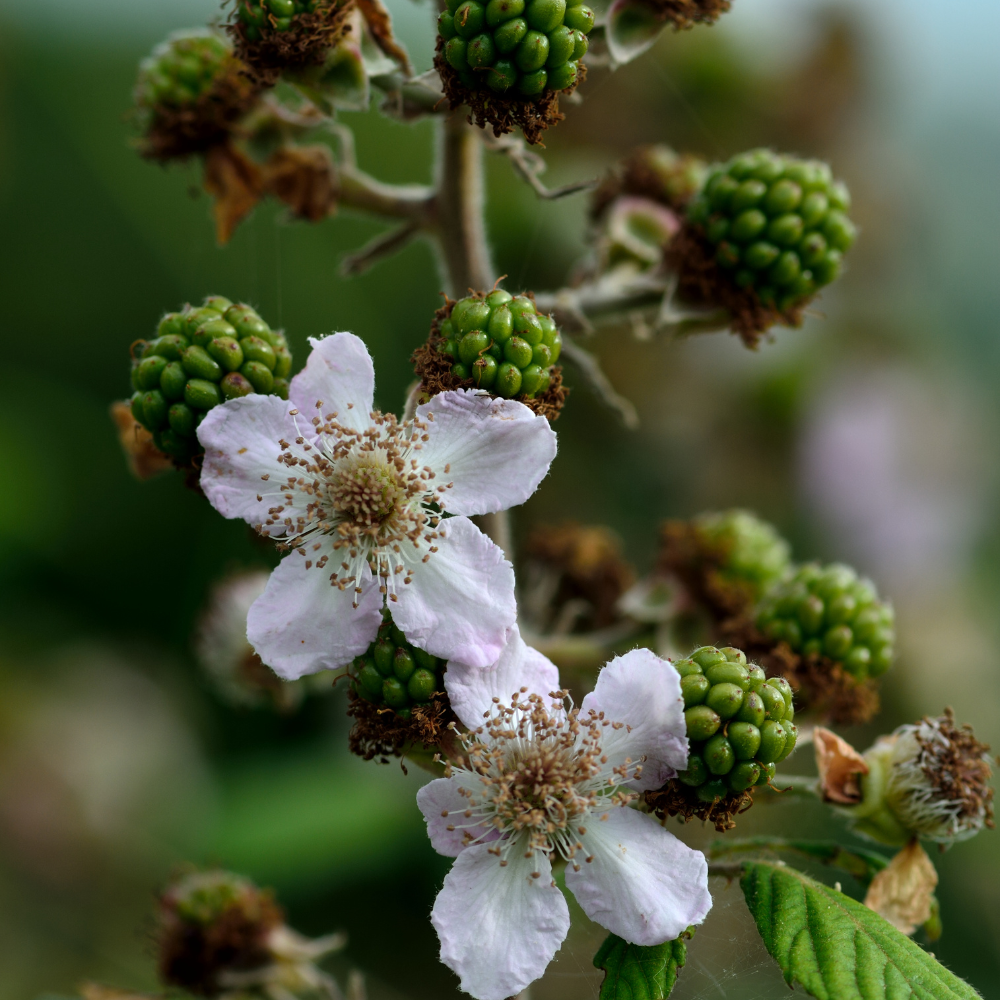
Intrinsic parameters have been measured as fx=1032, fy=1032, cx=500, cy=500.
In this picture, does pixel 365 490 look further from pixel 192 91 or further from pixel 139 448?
pixel 192 91

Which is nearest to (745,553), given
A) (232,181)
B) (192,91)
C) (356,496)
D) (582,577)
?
(582,577)

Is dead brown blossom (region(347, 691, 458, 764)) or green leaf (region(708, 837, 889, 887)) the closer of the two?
dead brown blossom (region(347, 691, 458, 764))

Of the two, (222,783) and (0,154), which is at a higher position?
(0,154)

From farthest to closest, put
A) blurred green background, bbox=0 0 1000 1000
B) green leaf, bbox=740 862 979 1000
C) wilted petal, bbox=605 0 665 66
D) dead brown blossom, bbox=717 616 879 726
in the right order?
blurred green background, bbox=0 0 1000 1000 → dead brown blossom, bbox=717 616 879 726 → wilted petal, bbox=605 0 665 66 → green leaf, bbox=740 862 979 1000

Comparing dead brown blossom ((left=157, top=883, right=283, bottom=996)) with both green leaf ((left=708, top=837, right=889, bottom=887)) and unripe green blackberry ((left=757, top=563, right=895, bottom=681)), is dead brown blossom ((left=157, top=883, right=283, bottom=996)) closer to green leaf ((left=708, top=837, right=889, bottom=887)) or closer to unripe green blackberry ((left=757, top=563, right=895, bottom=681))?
green leaf ((left=708, top=837, right=889, bottom=887))

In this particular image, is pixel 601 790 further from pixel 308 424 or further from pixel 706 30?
pixel 706 30

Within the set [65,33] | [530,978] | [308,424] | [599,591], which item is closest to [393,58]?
[308,424]

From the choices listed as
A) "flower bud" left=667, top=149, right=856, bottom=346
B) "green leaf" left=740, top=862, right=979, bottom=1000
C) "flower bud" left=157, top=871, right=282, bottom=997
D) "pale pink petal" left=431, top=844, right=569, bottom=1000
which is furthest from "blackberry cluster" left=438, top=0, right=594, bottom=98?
"flower bud" left=157, top=871, right=282, bottom=997
